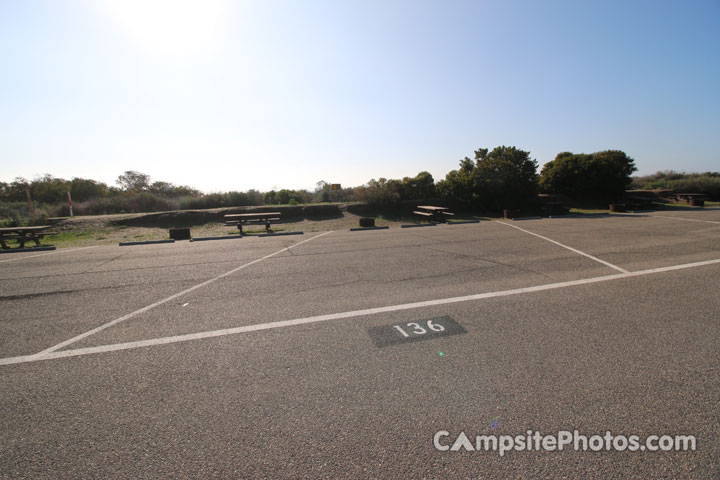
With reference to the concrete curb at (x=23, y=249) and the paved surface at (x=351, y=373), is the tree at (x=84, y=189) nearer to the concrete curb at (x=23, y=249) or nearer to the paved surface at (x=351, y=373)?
the concrete curb at (x=23, y=249)

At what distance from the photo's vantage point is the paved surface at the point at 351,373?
193 cm

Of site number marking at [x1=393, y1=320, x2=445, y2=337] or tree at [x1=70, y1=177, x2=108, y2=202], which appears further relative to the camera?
tree at [x1=70, y1=177, x2=108, y2=202]

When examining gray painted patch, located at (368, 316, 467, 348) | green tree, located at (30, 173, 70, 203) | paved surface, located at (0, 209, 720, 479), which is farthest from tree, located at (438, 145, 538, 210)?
green tree, located at (30, 173, 70, 203)

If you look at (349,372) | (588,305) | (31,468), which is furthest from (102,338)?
(588,305)

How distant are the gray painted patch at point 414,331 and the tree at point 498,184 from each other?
57.8 ft

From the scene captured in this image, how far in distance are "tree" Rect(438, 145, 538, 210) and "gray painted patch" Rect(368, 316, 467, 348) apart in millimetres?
17628

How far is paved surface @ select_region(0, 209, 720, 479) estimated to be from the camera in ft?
6.34

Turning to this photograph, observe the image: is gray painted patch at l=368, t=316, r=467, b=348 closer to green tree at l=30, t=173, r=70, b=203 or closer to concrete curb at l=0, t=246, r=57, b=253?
concrete curb at l=0, t=246, r=57, b=253

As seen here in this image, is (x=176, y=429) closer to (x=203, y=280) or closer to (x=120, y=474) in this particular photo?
(x=120, y=474)

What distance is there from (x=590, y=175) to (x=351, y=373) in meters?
27.1

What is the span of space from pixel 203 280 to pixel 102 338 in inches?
93.0

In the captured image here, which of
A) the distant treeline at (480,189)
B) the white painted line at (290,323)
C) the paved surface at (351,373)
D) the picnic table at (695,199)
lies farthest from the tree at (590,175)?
the white painted line at (290,323)

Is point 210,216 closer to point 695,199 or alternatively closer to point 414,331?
point 414,331

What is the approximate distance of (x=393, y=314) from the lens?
4098 millimetres
